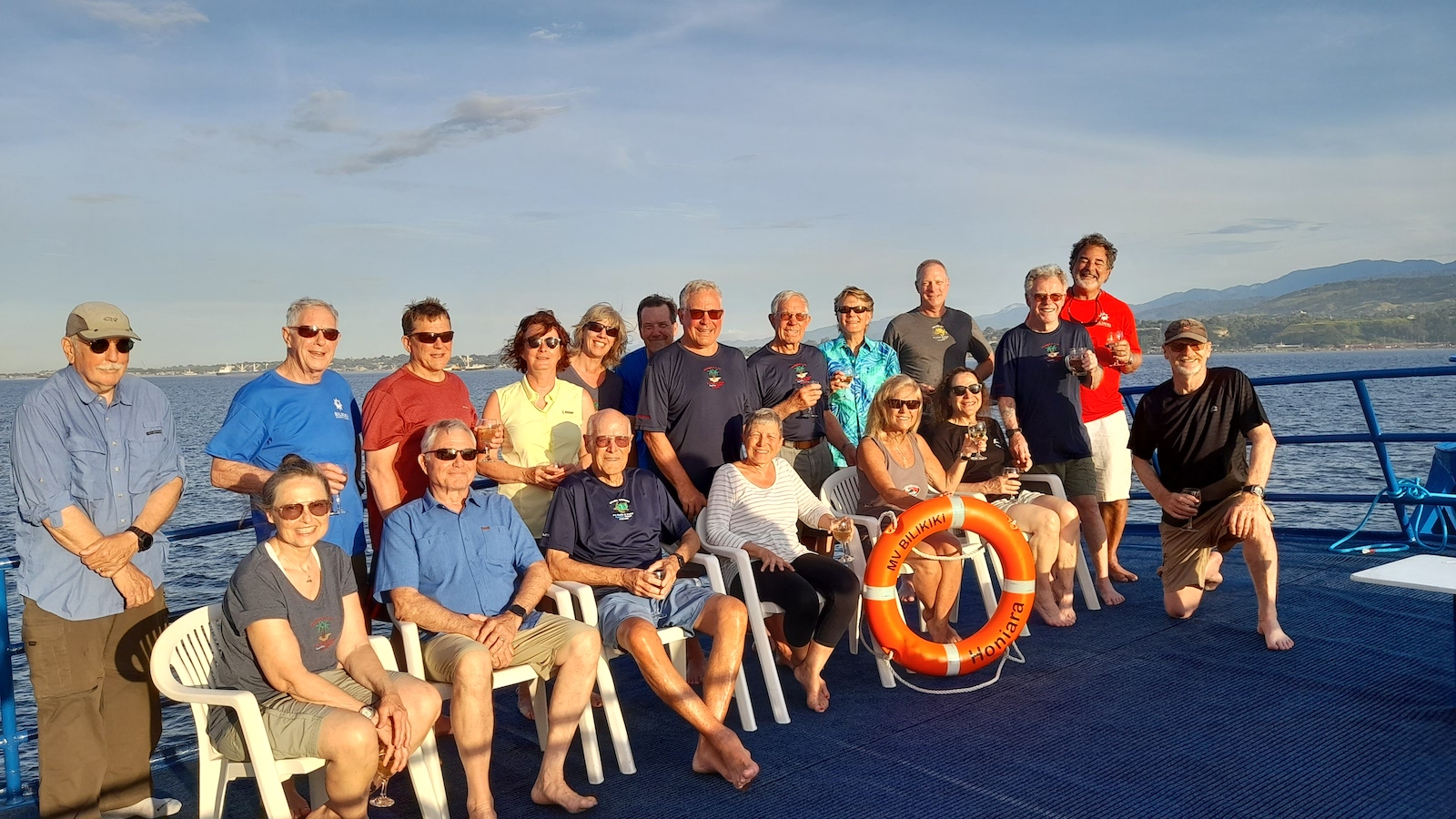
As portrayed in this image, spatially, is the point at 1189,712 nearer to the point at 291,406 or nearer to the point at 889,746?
the point at 889,746

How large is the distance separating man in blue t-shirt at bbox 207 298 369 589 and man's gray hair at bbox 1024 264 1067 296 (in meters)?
3.07

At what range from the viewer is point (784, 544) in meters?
4.10

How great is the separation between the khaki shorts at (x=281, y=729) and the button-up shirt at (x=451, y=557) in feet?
1.76

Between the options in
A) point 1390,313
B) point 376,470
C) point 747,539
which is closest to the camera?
point 376,470

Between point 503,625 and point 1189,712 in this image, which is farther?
point 1189,712

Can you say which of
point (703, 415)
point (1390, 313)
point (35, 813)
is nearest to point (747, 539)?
point (703, 415)

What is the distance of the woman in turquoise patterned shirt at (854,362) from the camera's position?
16.3 feet

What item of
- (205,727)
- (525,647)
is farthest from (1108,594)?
(205,727)

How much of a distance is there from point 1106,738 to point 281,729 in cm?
245

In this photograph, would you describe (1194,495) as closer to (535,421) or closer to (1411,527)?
(1411,527)

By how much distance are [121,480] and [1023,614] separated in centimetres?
313

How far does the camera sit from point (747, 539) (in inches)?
159

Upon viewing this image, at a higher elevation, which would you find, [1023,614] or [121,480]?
[121,480]

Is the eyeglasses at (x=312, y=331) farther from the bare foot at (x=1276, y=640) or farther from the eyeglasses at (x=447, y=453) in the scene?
the bare foot at (x=1276, y=640)
